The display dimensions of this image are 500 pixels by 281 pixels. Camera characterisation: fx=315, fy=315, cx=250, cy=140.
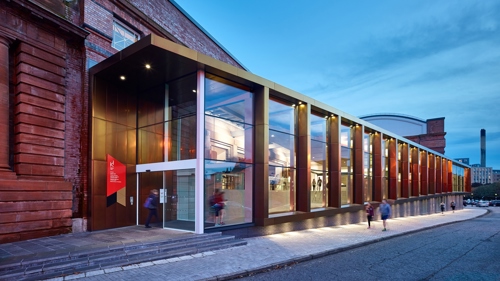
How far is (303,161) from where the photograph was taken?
16.3 metres

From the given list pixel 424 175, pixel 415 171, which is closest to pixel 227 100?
pixel 415 171

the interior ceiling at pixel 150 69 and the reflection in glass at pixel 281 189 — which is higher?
the interior ceiling at pixel 150 69

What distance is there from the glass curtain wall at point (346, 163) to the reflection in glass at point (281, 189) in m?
5.28

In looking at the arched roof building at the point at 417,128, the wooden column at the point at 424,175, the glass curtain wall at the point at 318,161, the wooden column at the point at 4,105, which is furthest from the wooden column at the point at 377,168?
the arched roof building at the point at 417,128

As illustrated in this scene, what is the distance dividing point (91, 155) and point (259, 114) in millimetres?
7092

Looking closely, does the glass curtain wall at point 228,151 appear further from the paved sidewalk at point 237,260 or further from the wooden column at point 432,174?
Answer: the wooden column at point 432,174

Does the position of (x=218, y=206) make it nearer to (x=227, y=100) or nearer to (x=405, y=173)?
(x=227, y=100)

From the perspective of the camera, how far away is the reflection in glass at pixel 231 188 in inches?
479

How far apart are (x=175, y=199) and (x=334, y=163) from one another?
10.3 metres

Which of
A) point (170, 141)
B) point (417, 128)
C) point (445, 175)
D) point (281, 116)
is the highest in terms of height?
point (417, 128)

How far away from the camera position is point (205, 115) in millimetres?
12328

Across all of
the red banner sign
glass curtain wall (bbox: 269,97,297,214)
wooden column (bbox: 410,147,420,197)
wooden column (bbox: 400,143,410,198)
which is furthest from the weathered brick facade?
wooden column (bbox: 410,147,420,197)

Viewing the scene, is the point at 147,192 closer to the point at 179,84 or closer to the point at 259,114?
the point at 179,84

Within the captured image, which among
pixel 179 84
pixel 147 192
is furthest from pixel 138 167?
pixel 179 84
